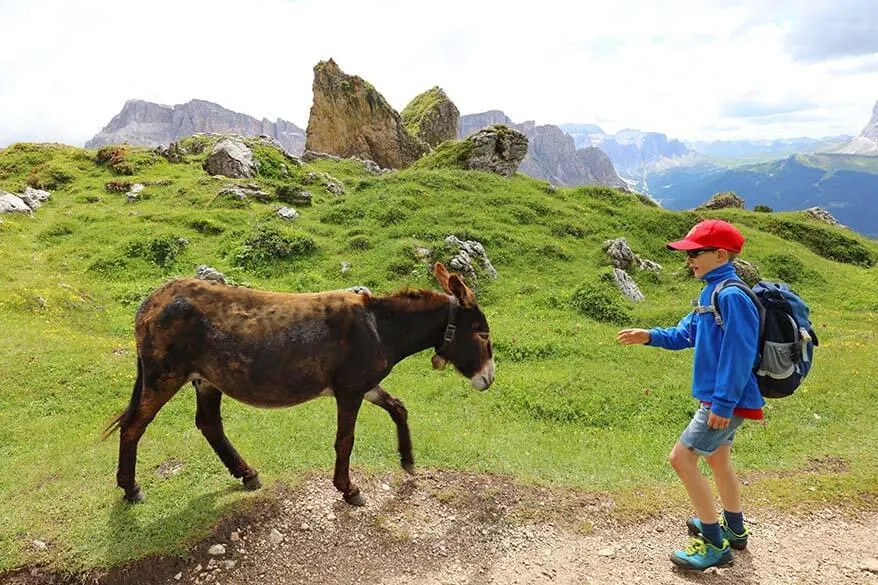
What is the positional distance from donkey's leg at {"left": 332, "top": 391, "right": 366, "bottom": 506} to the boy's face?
4497 mm

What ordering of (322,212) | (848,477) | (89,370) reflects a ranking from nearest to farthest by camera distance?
(848,477), (89,370), (322,212)

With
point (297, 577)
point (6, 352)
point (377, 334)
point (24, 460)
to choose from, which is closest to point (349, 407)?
point (377, 334)

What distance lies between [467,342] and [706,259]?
3.33 meters

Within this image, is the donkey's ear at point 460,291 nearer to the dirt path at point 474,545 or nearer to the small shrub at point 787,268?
the dirt path at point 474,545

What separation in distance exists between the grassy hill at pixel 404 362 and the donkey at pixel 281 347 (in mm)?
1268

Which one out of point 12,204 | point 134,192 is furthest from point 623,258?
point 12,204

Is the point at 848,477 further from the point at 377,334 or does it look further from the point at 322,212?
the point at 322,212

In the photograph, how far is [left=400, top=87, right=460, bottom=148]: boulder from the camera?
243 feet

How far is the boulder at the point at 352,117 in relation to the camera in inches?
2596

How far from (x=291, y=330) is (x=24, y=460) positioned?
577cm

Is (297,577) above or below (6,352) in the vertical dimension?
below

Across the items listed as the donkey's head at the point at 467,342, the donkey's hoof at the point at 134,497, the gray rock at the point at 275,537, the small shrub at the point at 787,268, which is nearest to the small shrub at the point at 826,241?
the small shrub at the point at 787,268

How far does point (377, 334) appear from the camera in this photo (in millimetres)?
7207

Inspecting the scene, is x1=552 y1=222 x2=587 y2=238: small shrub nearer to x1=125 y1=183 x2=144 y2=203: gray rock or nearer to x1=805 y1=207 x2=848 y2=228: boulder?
x1=125 y1=183 x2=144 y2=203: gray rock
